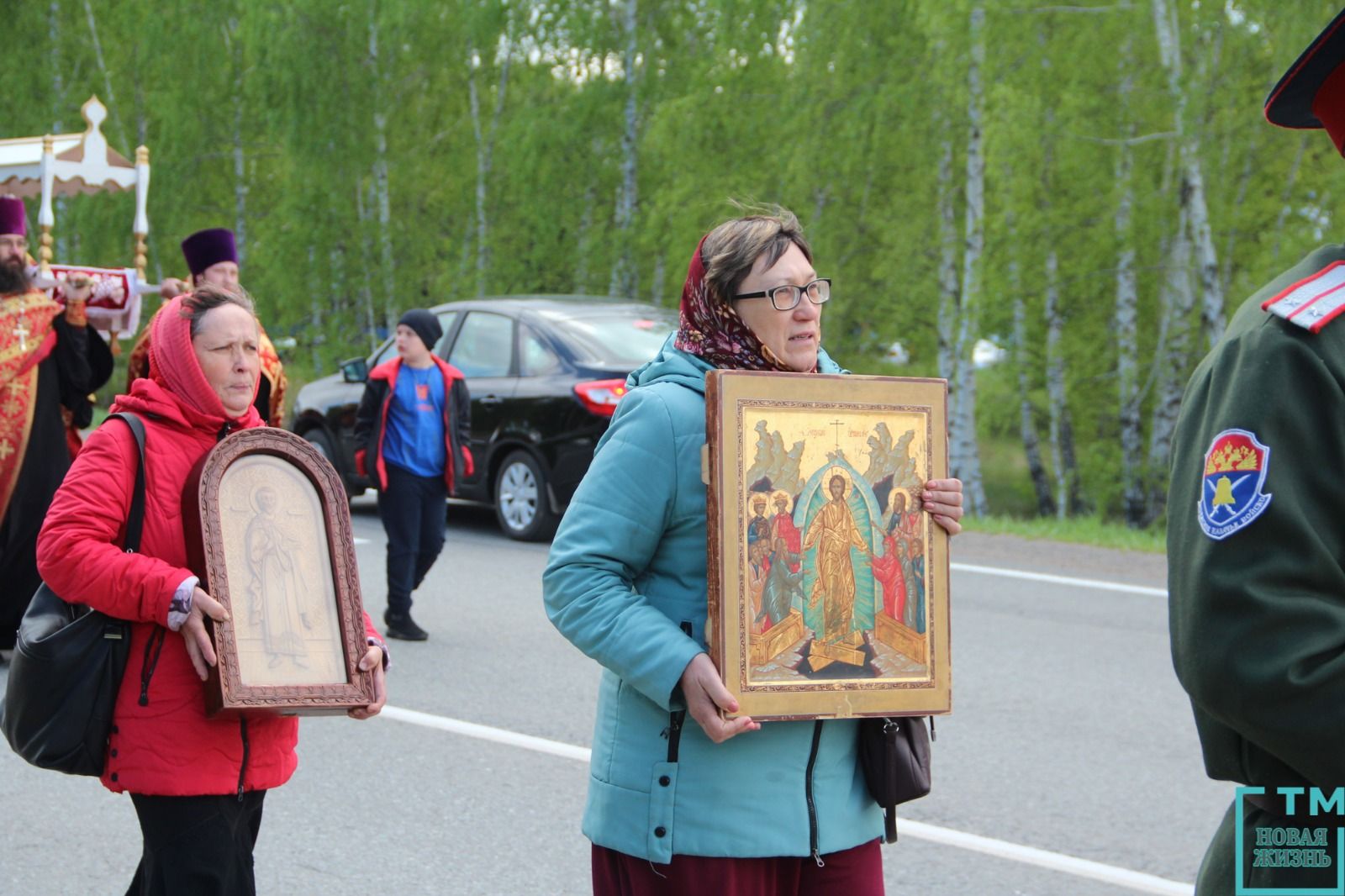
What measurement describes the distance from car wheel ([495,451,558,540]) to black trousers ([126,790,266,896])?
8685 millimetres

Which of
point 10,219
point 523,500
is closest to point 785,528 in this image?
point 10,219

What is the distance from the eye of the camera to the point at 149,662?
3240mm

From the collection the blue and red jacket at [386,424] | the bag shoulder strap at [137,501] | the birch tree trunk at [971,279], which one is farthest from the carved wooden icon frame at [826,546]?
the birch tree trunk at [971,279]

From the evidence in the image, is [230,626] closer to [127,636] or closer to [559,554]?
[127,636]

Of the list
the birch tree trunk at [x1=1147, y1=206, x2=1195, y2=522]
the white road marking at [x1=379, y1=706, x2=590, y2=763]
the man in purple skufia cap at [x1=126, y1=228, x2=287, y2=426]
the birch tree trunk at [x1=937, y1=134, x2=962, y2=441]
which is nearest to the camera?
the white road marking at [x1=379, y1=706, x2=590, y2=763]

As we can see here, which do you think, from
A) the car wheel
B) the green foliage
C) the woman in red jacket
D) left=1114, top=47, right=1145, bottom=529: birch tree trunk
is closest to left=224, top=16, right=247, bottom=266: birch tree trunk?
the green foliage

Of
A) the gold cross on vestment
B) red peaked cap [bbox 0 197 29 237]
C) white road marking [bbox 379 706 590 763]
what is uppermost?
red peaked cap [bbox 0 197 29 237]

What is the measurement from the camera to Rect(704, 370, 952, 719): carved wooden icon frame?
2.61 meters

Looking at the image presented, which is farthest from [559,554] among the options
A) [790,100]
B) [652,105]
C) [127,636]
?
[652,105]

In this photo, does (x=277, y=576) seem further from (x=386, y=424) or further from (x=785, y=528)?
(x=386, y=424)

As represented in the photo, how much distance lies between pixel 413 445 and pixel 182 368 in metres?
5.27

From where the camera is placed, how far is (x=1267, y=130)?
1898 centimetres

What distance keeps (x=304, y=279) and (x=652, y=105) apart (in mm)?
7773

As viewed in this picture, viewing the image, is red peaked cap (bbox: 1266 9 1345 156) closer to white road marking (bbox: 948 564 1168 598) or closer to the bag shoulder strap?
the bag shoulder strap
